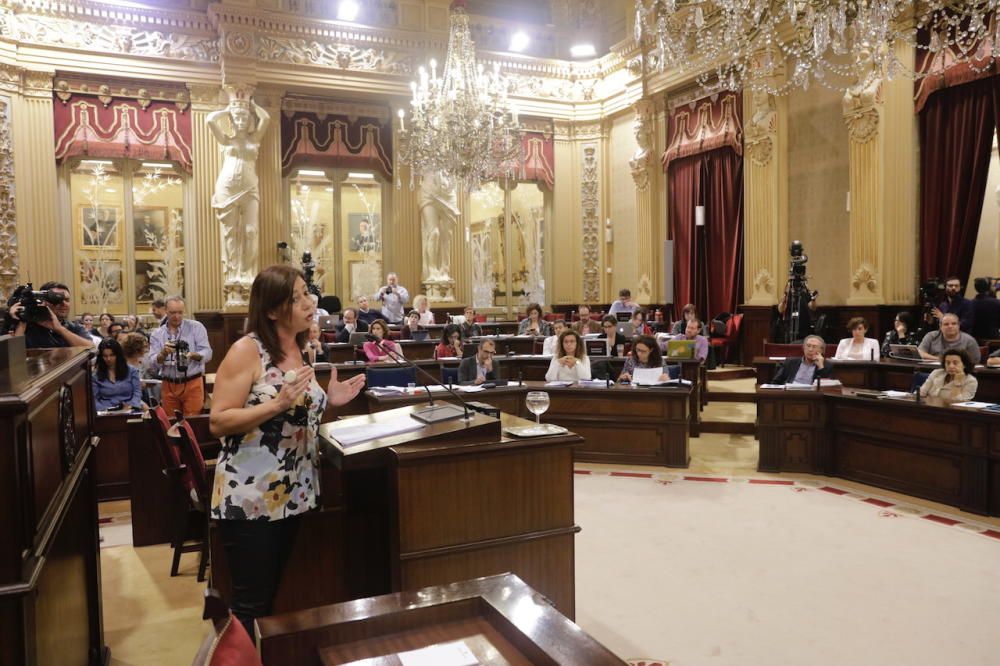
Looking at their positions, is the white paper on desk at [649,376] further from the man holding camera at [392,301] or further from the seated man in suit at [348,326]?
the man holding camera at [392,301]

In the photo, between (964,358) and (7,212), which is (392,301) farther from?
(964,358)

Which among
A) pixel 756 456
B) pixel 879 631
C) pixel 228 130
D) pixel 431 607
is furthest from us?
pixel 228 130

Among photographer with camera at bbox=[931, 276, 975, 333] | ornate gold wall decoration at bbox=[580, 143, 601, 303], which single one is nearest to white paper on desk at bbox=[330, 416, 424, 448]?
photographer with camera at bbox=[931, 276, 975, 333]

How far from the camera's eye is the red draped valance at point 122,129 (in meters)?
10.8

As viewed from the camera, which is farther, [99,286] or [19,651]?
[99,286]

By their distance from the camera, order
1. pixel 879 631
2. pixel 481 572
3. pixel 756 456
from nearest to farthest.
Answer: pixel 481 572, pixel 879 631, pixel 756 456

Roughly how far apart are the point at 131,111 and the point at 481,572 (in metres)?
11.0

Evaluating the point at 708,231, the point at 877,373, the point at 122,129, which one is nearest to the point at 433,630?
the point at 877,373

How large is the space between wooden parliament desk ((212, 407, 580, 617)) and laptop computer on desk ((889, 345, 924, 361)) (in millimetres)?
5269

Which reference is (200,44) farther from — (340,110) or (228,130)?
(340,110)

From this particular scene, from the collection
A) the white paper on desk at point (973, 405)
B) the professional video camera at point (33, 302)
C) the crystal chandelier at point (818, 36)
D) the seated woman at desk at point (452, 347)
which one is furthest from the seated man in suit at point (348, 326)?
the white paper on desk at point (973, 405)

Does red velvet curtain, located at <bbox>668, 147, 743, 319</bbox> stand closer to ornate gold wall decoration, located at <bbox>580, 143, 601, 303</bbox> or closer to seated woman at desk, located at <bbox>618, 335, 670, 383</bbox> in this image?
ornate gold wall decoration, located at <bbox>580, 143, 601, 303</bbox>

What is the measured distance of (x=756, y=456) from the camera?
6.73 metres

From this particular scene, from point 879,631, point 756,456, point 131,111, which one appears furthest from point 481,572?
point 131,111
